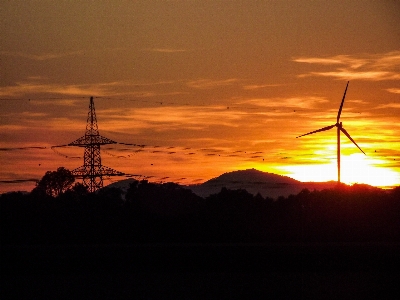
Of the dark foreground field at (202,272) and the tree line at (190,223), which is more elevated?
the tree line at (190,223)

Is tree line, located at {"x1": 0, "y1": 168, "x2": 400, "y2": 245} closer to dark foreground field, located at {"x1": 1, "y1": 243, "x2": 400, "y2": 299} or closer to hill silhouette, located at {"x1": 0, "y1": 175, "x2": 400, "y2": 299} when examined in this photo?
hill silhouette, located at {"x1": 0, "y1": 175, "x2": 400, "y2": 299}

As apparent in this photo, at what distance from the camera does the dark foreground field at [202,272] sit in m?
46.8

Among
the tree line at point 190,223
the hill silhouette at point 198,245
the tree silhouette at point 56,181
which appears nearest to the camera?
the hill silhouette at point 198,245

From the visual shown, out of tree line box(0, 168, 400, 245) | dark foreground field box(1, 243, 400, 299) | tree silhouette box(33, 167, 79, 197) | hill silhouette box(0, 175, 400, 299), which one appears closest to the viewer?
dark foreground field box(1, 243, 400, 299)

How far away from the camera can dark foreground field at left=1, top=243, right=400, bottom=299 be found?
46.8 metres

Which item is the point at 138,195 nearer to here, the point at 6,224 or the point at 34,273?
the point at 6,224

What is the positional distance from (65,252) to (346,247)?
973 inches

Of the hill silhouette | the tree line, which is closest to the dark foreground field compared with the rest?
the hill silhouette

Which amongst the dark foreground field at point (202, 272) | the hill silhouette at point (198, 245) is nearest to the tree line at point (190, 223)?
the hill silhouette at point (198, 245)

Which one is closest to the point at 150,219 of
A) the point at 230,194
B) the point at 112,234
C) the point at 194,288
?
the point at 112,234

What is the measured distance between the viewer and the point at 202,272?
187 ft

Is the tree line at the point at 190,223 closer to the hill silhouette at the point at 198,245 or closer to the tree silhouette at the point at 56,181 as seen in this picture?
the hill silhouette at the point at 198,245

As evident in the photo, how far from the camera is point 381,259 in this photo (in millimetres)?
61594

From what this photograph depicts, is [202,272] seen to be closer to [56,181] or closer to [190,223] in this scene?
[190,223]
